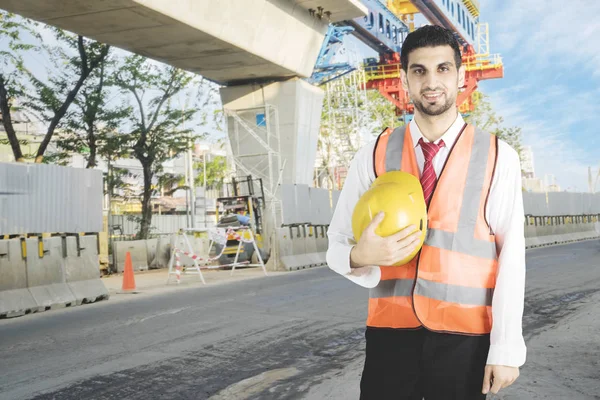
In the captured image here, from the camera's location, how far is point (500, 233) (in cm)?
245

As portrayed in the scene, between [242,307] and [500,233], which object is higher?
[500,233]

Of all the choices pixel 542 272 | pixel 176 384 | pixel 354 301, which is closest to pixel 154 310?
pixel 354 301

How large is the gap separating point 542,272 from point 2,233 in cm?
1122

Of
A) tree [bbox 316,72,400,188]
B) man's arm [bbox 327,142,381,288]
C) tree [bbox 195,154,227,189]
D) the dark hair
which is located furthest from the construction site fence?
tree [bbox 195,154,227,189]

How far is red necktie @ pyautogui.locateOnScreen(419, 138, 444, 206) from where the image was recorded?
2490mm

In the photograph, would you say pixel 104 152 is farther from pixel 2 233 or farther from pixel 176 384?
pixel 176 384

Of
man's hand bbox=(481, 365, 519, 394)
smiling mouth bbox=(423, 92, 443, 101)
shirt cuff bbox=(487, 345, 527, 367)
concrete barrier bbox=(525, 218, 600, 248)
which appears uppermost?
smiling mouth bbox=(423, 92, 443, 101)

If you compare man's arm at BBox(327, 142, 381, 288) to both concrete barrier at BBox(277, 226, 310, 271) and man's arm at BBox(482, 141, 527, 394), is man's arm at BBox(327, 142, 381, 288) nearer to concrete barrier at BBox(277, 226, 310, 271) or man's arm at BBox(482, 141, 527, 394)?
man's arm at BBox(482, 141, 527, 394)

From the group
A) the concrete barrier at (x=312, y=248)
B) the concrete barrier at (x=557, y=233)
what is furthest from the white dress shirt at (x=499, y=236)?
the concrete barrier at (x=557, y=233)

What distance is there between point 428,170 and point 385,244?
393 millimetres

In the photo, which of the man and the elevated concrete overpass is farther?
the elevated concrete overpass

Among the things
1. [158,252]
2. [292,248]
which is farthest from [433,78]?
[158,252]

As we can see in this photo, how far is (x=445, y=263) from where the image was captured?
2.43 metres

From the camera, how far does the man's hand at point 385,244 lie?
2.27m
